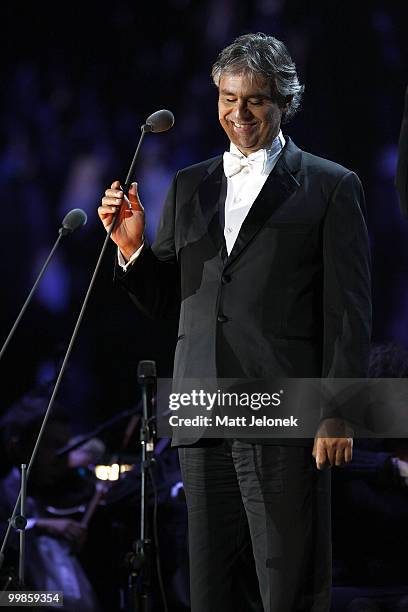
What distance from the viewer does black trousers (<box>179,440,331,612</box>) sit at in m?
1.75

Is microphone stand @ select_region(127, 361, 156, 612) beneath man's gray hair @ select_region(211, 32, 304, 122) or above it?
beneath

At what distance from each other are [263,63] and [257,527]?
3.15 feet

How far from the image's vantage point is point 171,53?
3619mm

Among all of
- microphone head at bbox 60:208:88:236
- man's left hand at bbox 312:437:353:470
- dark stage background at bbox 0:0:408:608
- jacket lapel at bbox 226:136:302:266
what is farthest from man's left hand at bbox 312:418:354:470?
dark stage background at bbox 0:0:408:608

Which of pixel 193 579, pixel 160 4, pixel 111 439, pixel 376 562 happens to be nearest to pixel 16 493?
pixel 111 439

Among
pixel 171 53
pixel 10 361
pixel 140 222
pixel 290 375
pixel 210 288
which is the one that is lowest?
pixel 290 375

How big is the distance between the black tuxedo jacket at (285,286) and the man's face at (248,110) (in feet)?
0.23

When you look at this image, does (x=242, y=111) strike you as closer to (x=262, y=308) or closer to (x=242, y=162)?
(x=242, y=162)

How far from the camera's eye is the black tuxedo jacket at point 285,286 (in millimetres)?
1842

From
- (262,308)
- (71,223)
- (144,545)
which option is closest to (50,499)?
(144,545)

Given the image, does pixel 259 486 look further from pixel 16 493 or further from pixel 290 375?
pixel 16 493

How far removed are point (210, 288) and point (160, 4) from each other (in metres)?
2.10

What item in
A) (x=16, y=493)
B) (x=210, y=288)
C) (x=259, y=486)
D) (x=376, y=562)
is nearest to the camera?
(x=259, y=486)

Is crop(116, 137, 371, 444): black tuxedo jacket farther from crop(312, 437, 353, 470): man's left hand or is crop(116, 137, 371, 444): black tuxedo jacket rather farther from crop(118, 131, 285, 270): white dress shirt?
crop(312, 437, 353, 470): man's left hand
